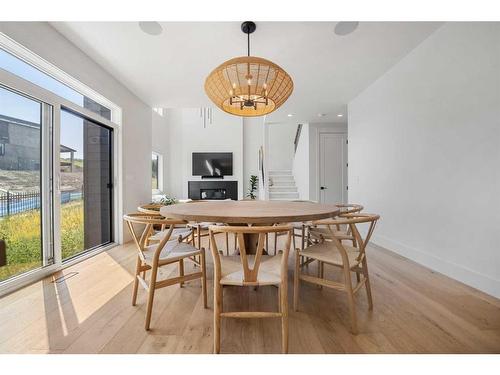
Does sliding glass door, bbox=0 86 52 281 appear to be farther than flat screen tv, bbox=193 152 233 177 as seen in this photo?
No

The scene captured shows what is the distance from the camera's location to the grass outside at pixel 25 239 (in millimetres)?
2064

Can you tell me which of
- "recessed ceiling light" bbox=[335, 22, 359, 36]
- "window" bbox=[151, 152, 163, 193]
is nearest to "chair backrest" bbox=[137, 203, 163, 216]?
"recessed ceiling light" bbox=[335, 22, 359, 36]

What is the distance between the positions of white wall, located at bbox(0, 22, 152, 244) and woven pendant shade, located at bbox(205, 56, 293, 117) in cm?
169

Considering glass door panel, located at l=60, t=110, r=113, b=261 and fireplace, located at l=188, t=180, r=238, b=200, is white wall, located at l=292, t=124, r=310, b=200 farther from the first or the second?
glass door panel, located at l=60, t=110, r=113, b=261

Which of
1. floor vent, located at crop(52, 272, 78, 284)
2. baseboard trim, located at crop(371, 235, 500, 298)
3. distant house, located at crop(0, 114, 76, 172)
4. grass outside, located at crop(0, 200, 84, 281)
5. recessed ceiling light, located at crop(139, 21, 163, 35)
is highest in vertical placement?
recessed ceiling light, located at crop(139, 21, 163, 35)

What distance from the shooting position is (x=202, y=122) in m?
8.13

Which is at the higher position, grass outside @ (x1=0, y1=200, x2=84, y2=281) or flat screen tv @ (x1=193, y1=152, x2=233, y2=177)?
flat screen tv @ (x1=193, y1=152, x2=233, y2=177)

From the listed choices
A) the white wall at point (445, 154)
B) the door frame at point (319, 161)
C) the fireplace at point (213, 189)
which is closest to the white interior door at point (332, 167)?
the door frame at point (319, 161)

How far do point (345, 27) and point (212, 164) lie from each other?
6.16 metres

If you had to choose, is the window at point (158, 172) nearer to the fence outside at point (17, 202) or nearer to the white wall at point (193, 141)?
the white wall at point (193, 141)

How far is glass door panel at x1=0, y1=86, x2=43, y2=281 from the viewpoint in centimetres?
203

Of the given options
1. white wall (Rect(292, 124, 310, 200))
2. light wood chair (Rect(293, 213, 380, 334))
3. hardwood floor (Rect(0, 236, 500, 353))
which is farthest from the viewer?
white wall (Rect(292, 124, 310, 200))
